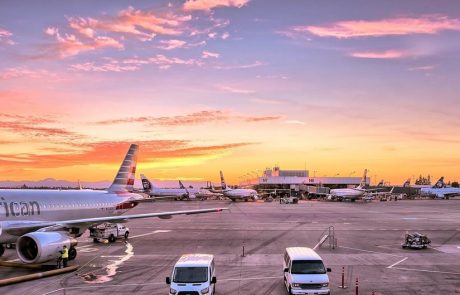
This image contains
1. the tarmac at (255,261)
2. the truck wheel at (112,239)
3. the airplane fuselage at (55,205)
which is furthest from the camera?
the truck wheel at (112,239)

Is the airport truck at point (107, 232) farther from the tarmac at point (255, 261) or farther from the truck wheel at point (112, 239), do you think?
the tarmac at point (255, 261)

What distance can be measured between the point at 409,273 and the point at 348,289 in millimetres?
6469

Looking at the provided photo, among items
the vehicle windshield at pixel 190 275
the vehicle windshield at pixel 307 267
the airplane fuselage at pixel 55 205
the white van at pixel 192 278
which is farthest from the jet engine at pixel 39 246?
the vehicle windshield at pixel 307 267

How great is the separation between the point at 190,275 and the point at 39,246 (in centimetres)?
1194

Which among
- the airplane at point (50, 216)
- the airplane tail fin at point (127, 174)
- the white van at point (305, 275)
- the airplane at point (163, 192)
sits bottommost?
the airplane at point (163, 192)

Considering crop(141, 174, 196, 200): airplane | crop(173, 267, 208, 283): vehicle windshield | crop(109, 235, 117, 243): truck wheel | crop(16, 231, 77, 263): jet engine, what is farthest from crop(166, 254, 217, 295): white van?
crop(141, 174, 196, 200): airplane

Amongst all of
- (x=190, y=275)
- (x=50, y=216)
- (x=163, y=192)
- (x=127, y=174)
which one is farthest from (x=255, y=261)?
(x=163, y=192)

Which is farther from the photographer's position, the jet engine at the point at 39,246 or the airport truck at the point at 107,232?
the airport truck at the point at 107,232

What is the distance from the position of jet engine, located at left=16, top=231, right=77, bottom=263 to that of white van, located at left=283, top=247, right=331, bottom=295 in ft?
48.0

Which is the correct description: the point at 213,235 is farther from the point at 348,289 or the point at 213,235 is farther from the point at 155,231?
the point at 348,289

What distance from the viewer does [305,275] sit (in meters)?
21.6

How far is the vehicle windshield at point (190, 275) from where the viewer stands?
2055 cm

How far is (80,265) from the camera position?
30.9 m

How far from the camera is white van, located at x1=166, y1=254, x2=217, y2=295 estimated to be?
1995cm
